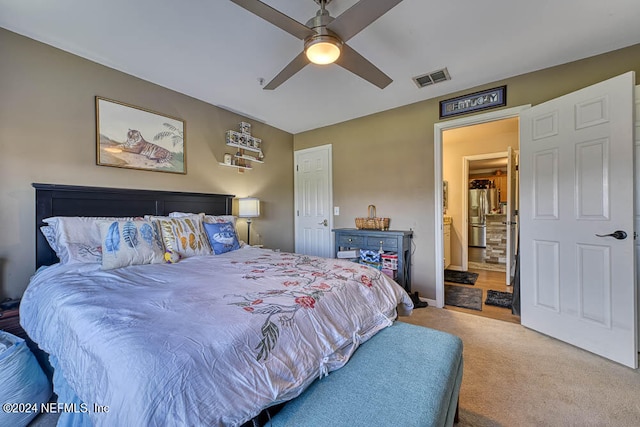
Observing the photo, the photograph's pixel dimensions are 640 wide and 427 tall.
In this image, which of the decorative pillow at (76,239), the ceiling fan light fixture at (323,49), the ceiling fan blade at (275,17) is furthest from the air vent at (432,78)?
the decorative pillow at (76,239)

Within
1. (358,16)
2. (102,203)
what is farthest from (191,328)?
(102,203)

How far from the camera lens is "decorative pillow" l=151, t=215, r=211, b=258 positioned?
2.29 meters

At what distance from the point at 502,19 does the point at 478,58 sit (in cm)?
52

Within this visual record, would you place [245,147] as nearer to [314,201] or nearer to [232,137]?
[232,137]

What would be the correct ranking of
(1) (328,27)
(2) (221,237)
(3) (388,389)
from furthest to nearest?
(2) (221,237)
(1) (328,27)
(3) (388,389)

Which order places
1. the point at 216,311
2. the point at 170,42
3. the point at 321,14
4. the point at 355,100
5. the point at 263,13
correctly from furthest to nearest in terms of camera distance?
the point at 355,100 < the point at 170,42 < the point at 321,14 < the point at 263,13 < the point at 216,311

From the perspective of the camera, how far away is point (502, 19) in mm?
1929

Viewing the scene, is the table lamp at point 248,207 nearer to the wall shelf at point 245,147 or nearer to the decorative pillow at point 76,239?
the wall shelf at point 245,147

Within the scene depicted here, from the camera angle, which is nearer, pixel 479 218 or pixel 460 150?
pixel 460 150

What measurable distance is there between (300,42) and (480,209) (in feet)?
19.8

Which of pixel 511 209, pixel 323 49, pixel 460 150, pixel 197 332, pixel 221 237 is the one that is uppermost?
pixel 460 150

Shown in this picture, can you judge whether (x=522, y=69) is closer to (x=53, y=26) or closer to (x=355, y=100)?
(x=355, y=100)

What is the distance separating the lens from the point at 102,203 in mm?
2404

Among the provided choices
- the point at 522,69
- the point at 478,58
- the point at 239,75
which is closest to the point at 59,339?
the point at 239,75
